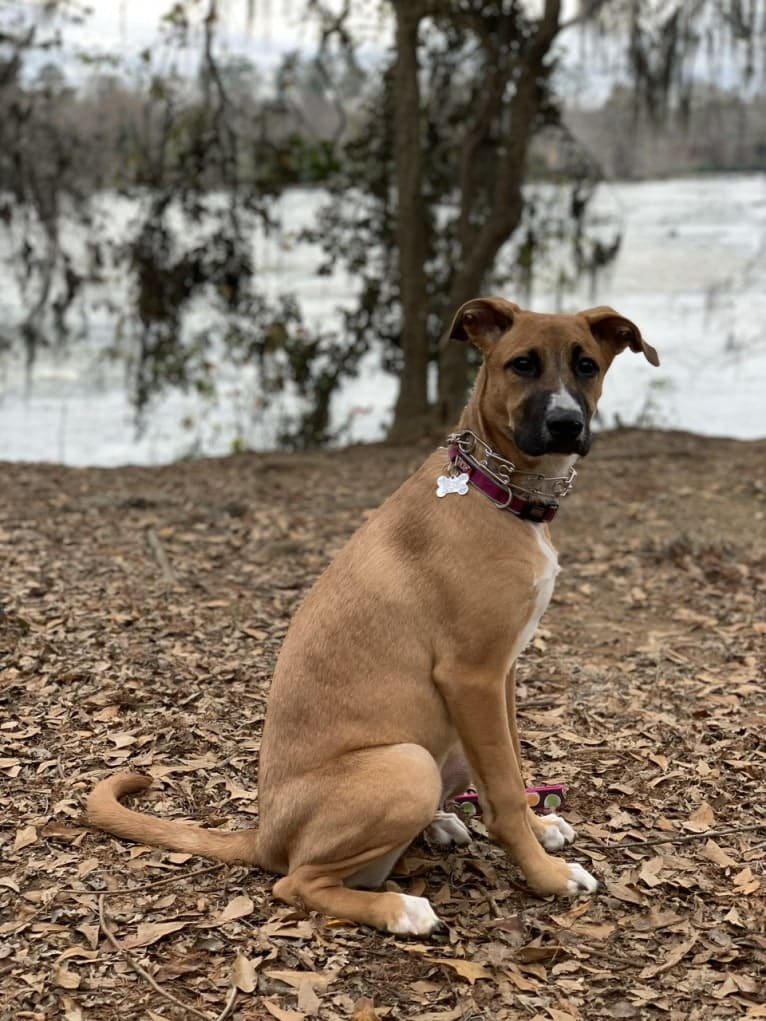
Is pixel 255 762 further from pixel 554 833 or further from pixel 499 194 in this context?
pixel 499 194

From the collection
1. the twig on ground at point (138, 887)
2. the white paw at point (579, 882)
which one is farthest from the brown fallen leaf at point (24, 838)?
the white paw at point (579, 882)

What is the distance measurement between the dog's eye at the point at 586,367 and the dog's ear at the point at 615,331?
0.61 ft

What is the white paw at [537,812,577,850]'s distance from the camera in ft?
13.1

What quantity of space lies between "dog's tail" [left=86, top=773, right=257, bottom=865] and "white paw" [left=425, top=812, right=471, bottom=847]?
67 centimetres

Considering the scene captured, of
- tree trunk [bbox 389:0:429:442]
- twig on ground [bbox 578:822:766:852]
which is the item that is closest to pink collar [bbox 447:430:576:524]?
twig on ground [bbox 578:822:766:852]

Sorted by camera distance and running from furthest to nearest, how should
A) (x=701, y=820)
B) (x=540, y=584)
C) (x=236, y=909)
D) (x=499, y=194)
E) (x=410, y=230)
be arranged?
(x=410, y=230) < (x=499, y=194) < (x=701, y=820) < (x=540, y=584) < (x=236, y=909)

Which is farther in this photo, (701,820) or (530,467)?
(701,820)

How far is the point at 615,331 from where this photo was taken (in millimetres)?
3869

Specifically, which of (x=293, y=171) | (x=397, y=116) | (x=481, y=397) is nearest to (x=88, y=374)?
(x=293, y=171)

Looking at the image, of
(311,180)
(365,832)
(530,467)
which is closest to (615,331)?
(530,467)

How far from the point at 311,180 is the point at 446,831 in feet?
29.2

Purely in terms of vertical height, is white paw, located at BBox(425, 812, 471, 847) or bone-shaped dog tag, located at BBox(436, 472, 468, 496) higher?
bone-shaped dog tag, located at BBox(436, 472, 468, 496)

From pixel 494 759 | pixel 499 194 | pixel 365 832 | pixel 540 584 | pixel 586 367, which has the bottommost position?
pixel 365 832

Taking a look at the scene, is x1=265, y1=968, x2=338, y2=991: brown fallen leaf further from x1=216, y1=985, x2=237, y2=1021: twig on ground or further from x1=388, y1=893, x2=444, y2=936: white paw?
x1=388, y1=893, x2=444, y2=936: white paw
